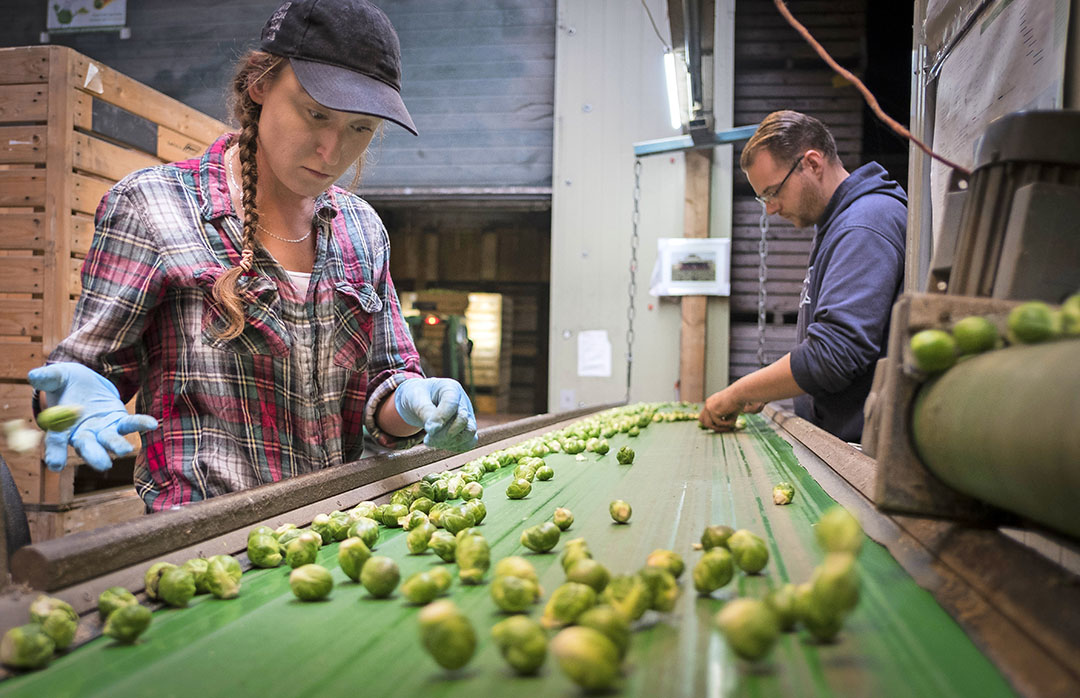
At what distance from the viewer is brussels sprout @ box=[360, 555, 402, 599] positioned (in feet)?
4.09

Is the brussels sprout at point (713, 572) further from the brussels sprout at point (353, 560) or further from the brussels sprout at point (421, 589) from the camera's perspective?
the brussels sprout at point (353, 560)

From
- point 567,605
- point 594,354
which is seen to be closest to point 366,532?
point 567,605

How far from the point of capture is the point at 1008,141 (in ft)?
4.16

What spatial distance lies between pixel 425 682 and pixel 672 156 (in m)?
7.51

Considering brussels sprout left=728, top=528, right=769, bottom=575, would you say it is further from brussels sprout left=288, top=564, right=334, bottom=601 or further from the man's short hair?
the man's short hair

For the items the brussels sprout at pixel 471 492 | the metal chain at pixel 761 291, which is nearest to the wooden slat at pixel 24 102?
the brussels sprout at pixel 471 492

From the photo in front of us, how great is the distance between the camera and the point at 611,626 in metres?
0.94

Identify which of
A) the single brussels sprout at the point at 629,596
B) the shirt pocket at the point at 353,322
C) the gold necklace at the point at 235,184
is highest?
the gold necklace at the point at 235,184

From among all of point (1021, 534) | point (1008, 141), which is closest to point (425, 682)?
point (1008, 141)

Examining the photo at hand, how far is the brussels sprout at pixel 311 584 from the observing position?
49.0 inches

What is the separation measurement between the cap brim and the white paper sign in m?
6.02

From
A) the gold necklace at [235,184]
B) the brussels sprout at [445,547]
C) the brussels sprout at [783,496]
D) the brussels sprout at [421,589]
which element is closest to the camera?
the brussels sprout at [421,589]

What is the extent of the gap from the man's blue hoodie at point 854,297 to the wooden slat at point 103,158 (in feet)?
14.2

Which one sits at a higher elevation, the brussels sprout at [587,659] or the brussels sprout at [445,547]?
the brussels sprout at [587,659]
